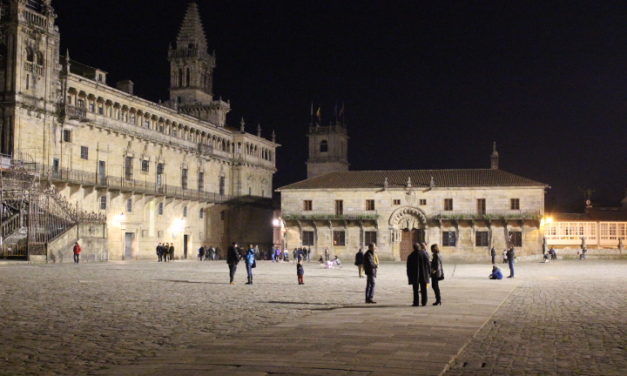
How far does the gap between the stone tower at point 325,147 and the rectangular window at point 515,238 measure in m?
38.1

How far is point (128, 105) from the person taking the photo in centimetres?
5247

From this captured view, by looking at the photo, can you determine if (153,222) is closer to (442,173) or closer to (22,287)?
(442,173)

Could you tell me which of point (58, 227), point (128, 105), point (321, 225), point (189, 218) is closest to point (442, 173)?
point (321, 225)

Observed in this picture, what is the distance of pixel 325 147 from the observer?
90.4 meters

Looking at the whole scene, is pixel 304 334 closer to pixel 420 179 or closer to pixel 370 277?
pixel 370 277

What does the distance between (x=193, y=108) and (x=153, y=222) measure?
21147mm

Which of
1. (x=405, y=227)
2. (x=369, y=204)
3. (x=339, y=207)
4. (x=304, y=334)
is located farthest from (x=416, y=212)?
(x=304, y=334)

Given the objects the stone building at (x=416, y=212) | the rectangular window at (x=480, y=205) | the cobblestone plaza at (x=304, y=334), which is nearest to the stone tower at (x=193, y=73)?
the stone building at (x=416, y=212)

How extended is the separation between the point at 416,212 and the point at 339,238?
6602mm

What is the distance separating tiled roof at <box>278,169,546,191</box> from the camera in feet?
178

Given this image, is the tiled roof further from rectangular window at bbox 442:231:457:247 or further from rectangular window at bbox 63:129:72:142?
rectangular window at bbox 63:129:72:142

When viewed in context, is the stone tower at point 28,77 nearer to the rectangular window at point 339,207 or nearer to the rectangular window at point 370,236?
the rectangular window at point 339,207

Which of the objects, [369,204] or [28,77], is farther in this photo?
[369,204]

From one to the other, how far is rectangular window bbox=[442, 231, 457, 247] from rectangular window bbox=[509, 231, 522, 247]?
13.8ft
